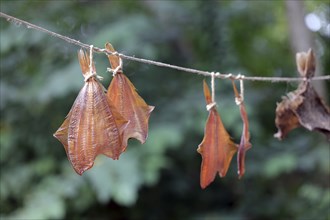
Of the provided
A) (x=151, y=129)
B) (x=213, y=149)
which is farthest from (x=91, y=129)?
(x=151, y=129)

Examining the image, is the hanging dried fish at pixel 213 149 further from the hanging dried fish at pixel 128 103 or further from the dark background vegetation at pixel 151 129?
the dark background vegetation at pixel 151 129

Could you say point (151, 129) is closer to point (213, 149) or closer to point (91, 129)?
point (213, 149)

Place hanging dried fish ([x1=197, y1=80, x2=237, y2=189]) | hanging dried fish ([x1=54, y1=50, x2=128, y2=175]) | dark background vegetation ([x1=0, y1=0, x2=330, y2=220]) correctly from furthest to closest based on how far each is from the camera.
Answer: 1. dark background vegetation ([x1=0, y1=0, x2=330, y2=220])
2. hanging dried fish ([x1=197, y1=80, x2=237, y2=189])
3. hanging dried fish ([x1=54, y1=50, x2=128, y2=175])

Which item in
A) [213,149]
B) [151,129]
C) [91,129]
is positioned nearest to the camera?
[91,129]

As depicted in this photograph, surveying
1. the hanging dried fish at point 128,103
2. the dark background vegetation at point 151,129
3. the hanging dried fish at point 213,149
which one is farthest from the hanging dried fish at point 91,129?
the dark background vegetation at point 151,129

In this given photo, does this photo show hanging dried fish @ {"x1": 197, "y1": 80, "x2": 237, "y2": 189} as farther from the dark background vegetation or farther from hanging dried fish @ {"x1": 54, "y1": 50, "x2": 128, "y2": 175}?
the dark background vegetation

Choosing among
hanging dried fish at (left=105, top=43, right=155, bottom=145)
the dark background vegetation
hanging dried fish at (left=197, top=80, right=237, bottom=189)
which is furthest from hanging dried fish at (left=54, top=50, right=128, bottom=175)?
the dark background vegetation
